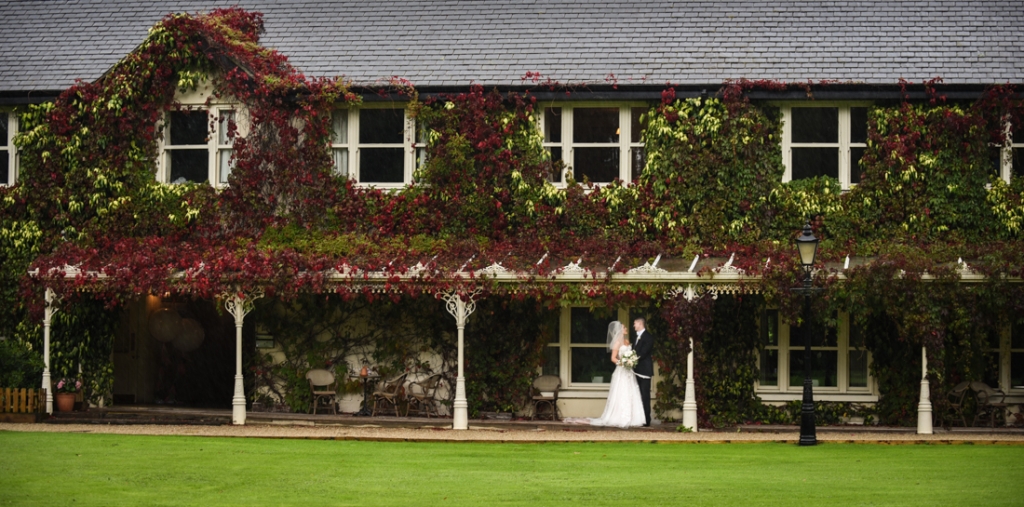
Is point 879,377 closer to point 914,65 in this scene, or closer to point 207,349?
point 914,65

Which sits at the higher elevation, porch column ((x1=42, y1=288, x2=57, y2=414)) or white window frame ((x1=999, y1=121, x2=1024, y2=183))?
white window frame ((x1=999, y1=121, x2=1024, y2=183))

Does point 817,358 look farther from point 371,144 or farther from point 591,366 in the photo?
point 371,144

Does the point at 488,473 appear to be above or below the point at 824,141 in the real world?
below

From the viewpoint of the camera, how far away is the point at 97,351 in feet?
76.2

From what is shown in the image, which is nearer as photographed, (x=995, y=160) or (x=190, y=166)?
(x=995, y=160)

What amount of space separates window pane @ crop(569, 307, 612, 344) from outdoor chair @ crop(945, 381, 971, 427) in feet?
18.3

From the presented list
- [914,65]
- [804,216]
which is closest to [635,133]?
[804,216]

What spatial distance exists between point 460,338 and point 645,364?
299 centimetres

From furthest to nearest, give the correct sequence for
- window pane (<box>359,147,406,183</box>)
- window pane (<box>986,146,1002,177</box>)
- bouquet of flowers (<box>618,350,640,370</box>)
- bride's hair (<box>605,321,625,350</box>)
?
window pane (<box>359,147,406,183</box>) < window pane (<box>986,146,1002,177</box>) < bride's hair (<box>605,321,625,350</box>) < bouquet of flowers (<box>618,350,640,370</box>)

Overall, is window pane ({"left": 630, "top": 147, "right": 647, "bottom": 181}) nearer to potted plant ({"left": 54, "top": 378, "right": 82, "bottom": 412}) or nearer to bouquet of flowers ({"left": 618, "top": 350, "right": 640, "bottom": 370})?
bouquet of flowers ({"left": 618, "top": 350, "right": 640, "bottom": 370})

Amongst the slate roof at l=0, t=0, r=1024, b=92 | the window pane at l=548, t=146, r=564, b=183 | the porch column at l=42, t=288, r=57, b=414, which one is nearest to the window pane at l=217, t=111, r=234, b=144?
the slate roof at l=0, t=0, r=1024, b=92

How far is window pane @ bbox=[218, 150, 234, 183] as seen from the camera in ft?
76.7

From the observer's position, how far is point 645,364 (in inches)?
837

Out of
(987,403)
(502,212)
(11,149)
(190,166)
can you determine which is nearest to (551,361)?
(502,212)
